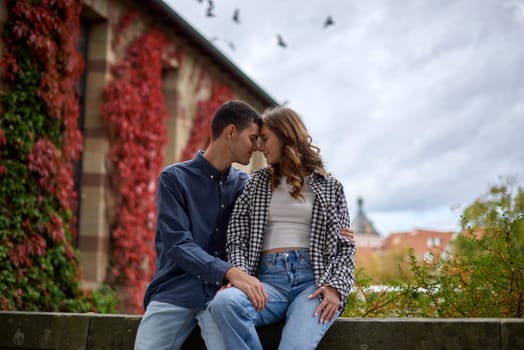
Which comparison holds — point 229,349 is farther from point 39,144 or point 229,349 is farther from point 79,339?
point 39,144

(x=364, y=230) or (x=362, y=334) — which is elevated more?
(x=362, y=334)

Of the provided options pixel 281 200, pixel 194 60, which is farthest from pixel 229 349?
pixel 194 60

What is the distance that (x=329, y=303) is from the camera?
304 centimetres

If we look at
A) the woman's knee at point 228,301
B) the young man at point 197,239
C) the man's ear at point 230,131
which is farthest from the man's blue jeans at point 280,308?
the man's ear at point 230,131

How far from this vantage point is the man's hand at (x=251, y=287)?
118 inches

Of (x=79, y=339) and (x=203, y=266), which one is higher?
(x=203, y=266)

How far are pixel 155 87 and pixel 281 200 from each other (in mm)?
6003

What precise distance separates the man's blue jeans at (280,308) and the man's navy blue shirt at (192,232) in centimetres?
21

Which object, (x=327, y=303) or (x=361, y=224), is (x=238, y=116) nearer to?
(x=327, y=303)

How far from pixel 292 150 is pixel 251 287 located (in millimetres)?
736

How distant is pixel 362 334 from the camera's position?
3.17 meters

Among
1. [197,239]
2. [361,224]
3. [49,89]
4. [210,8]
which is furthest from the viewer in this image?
[361,224]

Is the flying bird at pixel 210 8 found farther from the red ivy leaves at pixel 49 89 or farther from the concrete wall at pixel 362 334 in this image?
the concrete wall at pixel 362 334

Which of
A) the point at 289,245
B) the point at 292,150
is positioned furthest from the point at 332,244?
the point at 292,150
